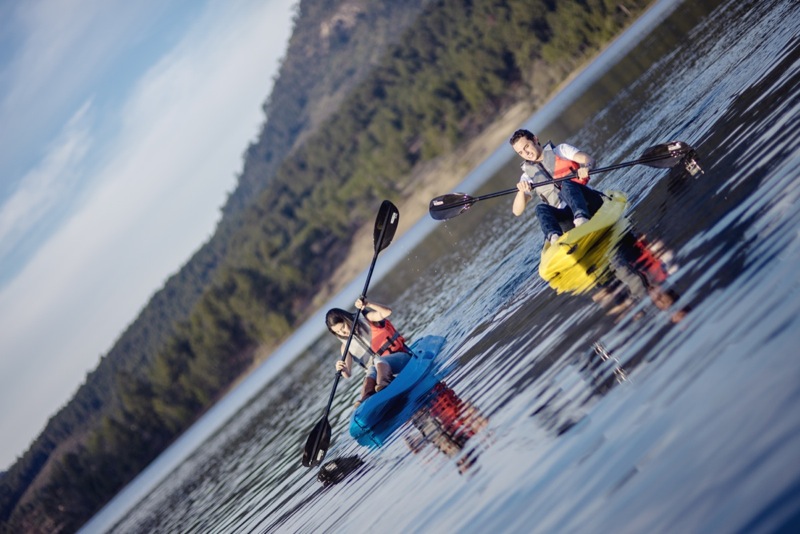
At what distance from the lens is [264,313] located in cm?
8444

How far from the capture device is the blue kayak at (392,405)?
14211mm

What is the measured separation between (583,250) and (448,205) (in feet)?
14.0

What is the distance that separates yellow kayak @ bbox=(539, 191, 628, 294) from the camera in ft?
43.8

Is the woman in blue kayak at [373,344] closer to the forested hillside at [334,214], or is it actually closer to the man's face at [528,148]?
the man's face at [528,148]

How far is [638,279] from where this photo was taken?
1068 centimetres

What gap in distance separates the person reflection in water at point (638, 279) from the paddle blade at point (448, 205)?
205 inches

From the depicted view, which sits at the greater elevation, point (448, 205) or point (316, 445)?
point (448, 205)

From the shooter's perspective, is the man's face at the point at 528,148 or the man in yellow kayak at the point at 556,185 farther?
the man's face at the point at 528,148

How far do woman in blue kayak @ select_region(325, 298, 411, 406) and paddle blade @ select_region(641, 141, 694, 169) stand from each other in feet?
19.9

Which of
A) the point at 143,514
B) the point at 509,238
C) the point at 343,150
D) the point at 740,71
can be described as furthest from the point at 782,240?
the point at 343,150

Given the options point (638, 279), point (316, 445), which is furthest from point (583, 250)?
point (316, 445)

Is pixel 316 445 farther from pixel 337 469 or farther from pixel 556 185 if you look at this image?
pixel 556 185

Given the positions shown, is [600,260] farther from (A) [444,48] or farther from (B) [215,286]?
(A) [444,48]

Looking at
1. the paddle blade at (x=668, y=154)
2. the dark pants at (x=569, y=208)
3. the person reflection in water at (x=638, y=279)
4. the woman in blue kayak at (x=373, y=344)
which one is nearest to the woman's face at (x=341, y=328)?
the woman in blue kayak at (x=373, y=344)
